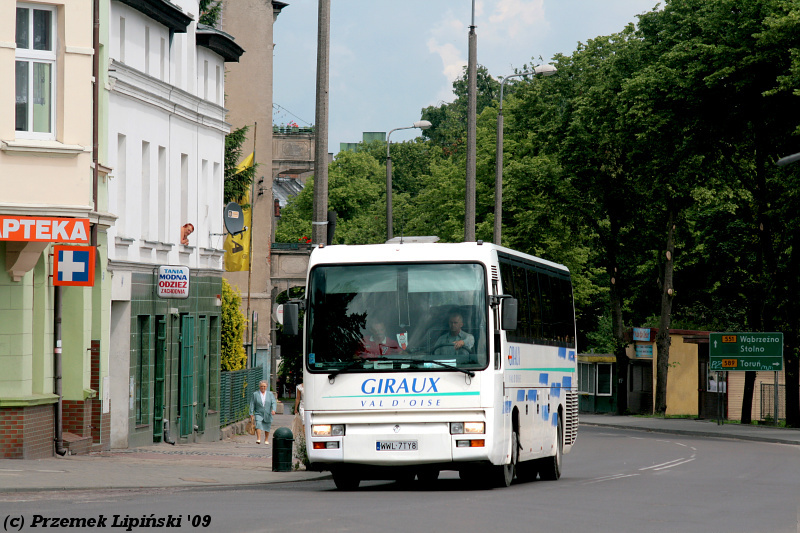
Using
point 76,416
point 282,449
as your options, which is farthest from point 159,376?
point 282,449

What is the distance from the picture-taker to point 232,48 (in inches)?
1497

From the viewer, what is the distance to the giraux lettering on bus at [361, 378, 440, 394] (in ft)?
58.5

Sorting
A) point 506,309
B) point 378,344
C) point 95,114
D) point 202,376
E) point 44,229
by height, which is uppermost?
point 95,114

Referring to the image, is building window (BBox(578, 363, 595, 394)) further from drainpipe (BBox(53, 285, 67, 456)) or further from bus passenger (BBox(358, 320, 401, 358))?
bus passenger (BBox(358, 320, 401, 358))

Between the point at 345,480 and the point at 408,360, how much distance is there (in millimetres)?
2275

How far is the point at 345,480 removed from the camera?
756 inches

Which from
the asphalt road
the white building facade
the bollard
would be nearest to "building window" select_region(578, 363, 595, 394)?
the white building facade

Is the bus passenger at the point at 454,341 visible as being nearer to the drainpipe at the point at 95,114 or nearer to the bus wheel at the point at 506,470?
the bus wheel at the point at 506,470

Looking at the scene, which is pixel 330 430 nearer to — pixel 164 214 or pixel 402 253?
pixel 402 253

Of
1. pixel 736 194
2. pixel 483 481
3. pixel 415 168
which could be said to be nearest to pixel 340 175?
pixel 415 168

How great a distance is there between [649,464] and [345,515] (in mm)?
15968

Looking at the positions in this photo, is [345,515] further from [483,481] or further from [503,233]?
[503,233]

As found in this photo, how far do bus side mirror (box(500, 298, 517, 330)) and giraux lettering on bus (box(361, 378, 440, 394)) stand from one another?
123 cm

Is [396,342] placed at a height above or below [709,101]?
below
